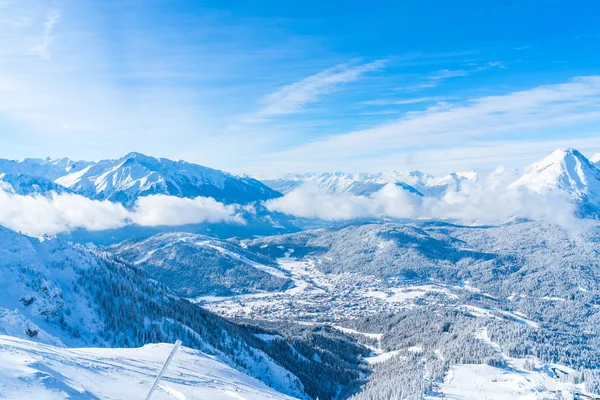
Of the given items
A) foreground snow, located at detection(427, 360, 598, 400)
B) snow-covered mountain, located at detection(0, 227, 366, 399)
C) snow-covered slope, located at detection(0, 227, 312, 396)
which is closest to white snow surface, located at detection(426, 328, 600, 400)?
foreground snow, located at detection(427, 360, 598, 400)

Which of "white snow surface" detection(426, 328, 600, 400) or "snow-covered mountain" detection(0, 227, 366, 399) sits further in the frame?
"white snow surface" detection(426, 328, 600, 400)

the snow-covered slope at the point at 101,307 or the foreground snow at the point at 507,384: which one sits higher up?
the snow-covered slope at the point at 101,307

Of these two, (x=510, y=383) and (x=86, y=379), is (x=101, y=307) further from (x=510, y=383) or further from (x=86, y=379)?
(x=510, y=383)

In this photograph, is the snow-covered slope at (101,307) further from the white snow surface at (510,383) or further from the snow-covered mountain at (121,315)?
the white snow surface at (510,383)

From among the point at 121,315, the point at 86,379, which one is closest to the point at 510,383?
the point at 121,315

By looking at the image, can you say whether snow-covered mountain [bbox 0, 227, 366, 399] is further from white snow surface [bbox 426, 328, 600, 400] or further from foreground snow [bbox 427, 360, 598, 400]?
foreground snow [bbox 427, 360, 598, 400]

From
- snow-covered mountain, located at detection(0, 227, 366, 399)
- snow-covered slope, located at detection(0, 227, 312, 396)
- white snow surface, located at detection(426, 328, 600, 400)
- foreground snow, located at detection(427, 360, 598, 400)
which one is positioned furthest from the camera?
white snow surface, located at detection(426, 328, 600, 400)

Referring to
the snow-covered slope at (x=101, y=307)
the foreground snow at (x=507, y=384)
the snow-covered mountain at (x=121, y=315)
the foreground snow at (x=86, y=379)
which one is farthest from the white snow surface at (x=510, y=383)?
the foreground snow at (x=86, y=379)

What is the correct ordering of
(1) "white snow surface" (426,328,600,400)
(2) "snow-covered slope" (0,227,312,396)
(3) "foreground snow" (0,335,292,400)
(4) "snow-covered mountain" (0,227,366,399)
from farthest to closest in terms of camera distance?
(1) "white snow surface" (426,328,600,400) → (4) "snow-covered mountain" (0,227,366,399) → (2) "snow-covered slope" (0,227,312,396) → (3) "foreground snow" (0,335,292,400)

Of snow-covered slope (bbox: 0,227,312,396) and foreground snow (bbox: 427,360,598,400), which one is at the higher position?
snow-covered slope (bbox: 0,227,312,396)

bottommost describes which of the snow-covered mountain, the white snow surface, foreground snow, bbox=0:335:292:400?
the white snow surface

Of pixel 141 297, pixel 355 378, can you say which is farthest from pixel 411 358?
pixel 141 297

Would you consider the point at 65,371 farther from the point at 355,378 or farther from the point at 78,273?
the point at 355,378
